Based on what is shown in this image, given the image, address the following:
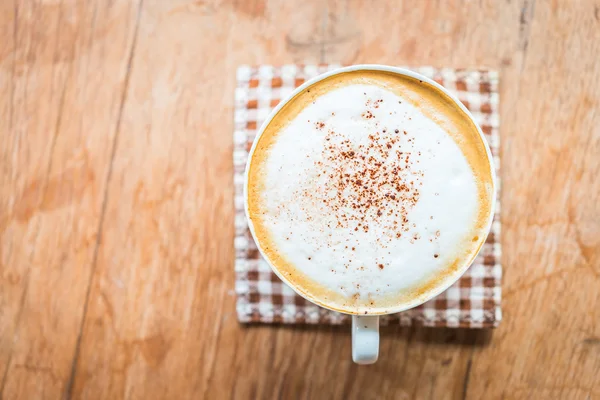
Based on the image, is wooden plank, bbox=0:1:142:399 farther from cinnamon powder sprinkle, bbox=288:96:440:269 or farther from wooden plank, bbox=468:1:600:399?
wooden plank, bbox=468:1:600:399

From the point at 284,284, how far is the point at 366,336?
0.18 m

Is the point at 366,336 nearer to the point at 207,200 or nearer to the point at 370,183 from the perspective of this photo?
the point at 370,183

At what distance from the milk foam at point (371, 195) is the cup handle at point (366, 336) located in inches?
1.0

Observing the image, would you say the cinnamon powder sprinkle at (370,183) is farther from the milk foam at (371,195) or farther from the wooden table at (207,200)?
the wooden table at (207,200)

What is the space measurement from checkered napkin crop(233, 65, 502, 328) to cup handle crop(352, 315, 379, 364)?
0.15 m

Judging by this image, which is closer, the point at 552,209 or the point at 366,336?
the point at 366,336

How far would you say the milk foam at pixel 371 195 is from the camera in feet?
1.89

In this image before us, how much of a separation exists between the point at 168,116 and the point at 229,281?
0.83 ft

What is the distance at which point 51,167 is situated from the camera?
788 mm

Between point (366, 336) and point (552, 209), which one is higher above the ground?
point (552, 209)

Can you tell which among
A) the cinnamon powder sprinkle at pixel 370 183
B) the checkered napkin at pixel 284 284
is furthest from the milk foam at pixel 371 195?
the checkered napkin at pixel 284 284

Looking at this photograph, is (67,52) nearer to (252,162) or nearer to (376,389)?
(252,162)

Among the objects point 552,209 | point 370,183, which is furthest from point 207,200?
point 552,209

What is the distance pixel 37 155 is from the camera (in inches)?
31.1
